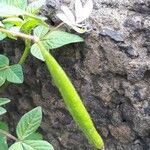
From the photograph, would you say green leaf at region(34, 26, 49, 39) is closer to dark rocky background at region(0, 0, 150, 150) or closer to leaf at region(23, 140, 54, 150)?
dark rocky background at region(0, 0, 150, 150)

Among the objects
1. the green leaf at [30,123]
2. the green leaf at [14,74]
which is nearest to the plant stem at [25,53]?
the green leaf at [14,74]

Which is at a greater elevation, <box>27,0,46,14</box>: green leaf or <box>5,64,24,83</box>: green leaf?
<box>27,0,46,14</box>: green leaf

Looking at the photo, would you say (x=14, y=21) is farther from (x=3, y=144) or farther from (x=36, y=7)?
(x=3, y=144)

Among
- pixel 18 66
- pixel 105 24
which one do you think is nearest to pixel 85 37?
pixel 105 24

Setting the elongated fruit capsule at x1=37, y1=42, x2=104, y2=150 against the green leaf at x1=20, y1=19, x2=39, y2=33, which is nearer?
the elongated fruit capsule at x1=37, y1=42, x2=104, y2=150

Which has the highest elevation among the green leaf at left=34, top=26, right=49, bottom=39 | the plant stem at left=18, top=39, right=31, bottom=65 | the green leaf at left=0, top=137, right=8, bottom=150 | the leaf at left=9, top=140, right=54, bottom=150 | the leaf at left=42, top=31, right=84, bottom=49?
the green leaf at left=34, top=26, right=49, bottom=39

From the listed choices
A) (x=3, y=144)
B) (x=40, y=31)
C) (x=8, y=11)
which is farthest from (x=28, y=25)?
(x=3, y=144)

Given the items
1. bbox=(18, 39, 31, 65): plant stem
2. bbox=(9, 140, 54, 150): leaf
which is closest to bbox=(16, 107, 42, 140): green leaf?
bbox=(9, 140, 54, 150): leaf
